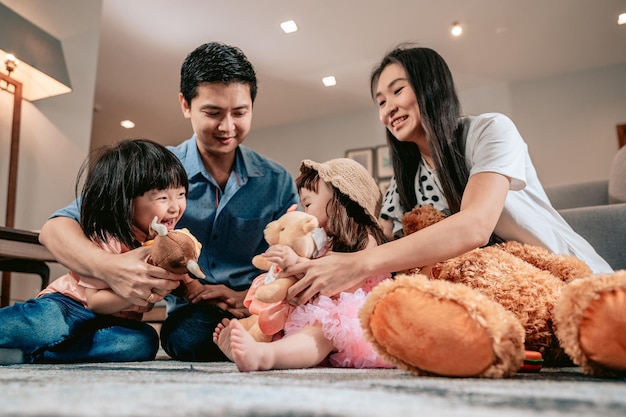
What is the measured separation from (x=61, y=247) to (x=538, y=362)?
3.44 ft

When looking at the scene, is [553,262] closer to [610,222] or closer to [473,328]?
[473,328]

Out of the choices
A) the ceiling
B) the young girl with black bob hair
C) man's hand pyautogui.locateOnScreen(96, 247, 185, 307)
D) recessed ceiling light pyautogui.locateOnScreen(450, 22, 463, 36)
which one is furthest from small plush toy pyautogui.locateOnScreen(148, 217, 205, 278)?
recessed ceiling light pyautogui.locateOnScreen(450, 22, 463, 36)

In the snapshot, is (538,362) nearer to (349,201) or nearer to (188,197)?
(349,201)

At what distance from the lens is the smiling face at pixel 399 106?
127 centimetres

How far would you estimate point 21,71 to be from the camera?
236cm

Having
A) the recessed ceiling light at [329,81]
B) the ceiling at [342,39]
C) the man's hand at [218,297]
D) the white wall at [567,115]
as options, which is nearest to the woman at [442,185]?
the man's hand at [218,297]

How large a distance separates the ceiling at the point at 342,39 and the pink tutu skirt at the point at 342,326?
2.90m

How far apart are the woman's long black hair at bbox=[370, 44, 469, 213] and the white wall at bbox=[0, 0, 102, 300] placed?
1.95 meters

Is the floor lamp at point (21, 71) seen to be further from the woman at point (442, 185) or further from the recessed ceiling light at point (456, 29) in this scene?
the recessed ceiling light at point (456, 29)

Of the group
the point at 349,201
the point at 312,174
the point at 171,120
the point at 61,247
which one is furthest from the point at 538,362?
the point at 171,120

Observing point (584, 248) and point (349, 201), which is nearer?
point (349, 201)

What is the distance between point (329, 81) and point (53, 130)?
2.69 metres

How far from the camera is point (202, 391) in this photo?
48 cm

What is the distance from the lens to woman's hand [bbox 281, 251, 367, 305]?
888 millimetres
